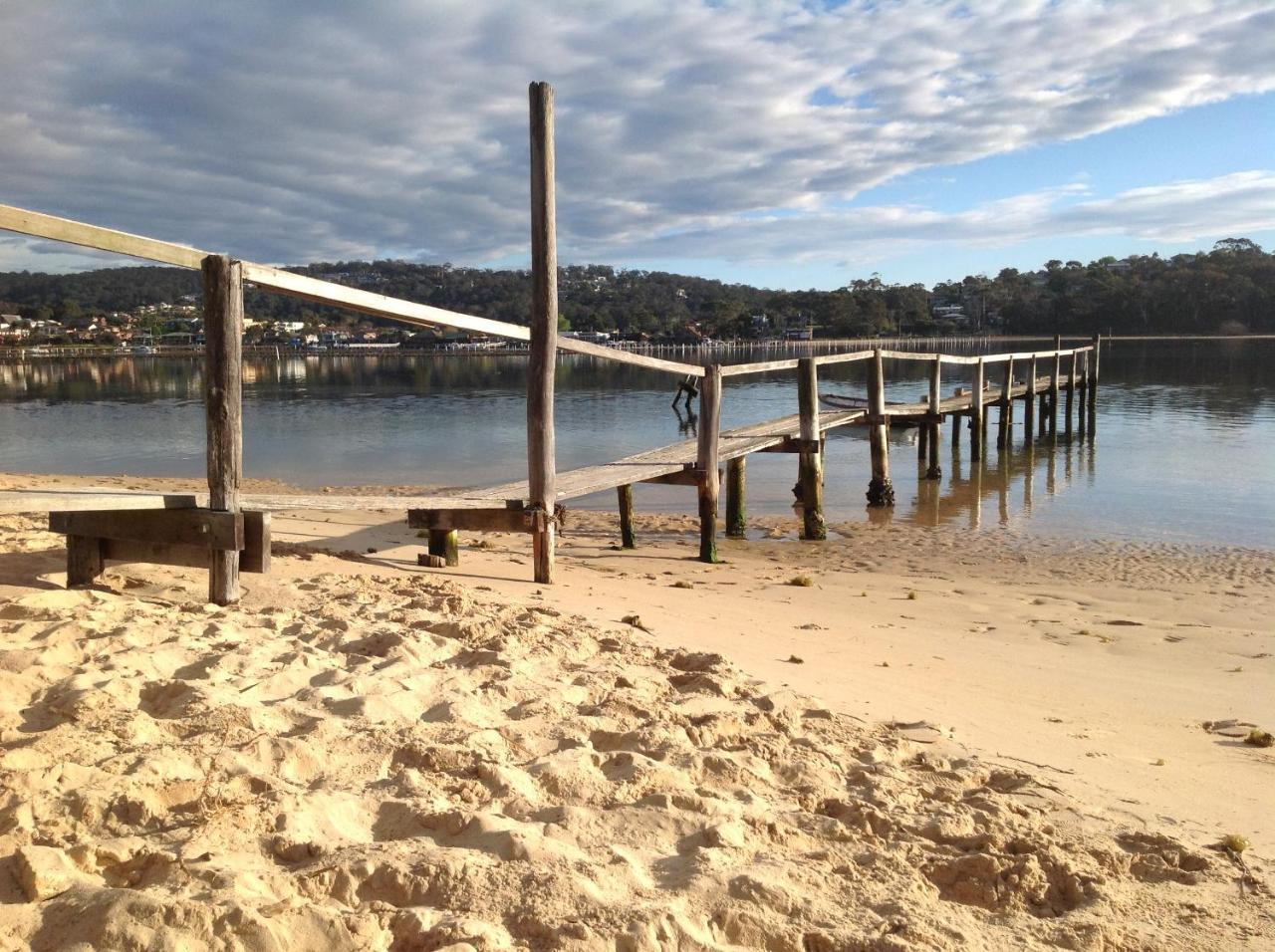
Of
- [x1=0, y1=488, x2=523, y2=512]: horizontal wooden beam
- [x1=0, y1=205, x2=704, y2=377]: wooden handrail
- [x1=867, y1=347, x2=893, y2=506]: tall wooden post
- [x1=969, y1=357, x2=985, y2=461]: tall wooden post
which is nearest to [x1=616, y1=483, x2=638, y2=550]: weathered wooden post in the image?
[x1=0, y1=205, x2=704, y2=377]: wooden handrail

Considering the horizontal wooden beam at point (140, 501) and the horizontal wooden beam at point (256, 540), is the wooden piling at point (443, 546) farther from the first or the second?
the horizontal wooden beam at point (256, 540)

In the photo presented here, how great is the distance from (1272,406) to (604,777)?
35.1m

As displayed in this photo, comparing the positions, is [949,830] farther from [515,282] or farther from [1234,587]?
[515,282]

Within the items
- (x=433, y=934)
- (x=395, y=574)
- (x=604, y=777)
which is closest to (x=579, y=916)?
(x=433, y=934)

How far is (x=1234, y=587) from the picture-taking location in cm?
905

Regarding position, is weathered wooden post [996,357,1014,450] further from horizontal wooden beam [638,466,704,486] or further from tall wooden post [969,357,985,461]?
horizontal wooden beam [638,466,704,486]

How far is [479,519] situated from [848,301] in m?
138

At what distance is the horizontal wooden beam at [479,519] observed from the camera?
6758 millimetres

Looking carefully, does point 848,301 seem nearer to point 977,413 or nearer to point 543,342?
point 977,413

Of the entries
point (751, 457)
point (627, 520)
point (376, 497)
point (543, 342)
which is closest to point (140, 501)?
point (376, 497)

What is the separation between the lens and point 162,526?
4824 mm

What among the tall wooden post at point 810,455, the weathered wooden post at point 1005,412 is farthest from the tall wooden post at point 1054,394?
the tall wooden post at point 810,455

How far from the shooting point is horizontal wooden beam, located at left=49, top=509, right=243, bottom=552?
4668mm

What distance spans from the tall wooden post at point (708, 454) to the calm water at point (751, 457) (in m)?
4.54
